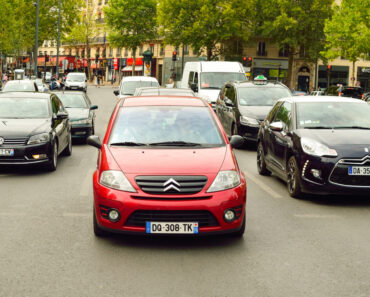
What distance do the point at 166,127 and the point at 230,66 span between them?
17001mm

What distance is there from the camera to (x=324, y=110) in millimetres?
9734

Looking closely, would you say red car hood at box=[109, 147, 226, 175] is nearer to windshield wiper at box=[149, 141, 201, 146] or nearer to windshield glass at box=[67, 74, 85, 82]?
windshield wiper at box=[149, 141, 201, 146]

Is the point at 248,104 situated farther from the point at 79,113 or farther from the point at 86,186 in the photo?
→ the point at 86,186

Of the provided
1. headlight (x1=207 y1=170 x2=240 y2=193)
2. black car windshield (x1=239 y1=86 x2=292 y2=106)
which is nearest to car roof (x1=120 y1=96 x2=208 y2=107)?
headlight (x1=207 y1=170 x2=240 y2=193)

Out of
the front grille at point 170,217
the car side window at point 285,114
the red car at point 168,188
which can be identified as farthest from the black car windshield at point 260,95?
the front grille at point 170,217

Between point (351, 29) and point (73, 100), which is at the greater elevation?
point (351, 29)

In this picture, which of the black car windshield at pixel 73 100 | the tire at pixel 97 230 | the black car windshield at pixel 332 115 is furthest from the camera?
the black car windshield at pixel 73 100

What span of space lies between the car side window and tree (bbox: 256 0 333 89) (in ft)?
143

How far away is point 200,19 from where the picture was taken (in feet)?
176

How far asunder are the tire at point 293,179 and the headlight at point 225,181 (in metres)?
2.86

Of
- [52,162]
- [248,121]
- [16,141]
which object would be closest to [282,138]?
[52,162]

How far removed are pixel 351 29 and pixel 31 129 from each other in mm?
34933

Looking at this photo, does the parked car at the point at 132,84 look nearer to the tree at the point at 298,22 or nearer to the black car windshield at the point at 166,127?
the black car windshield at the point at 166,127

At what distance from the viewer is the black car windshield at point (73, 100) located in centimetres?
1809
